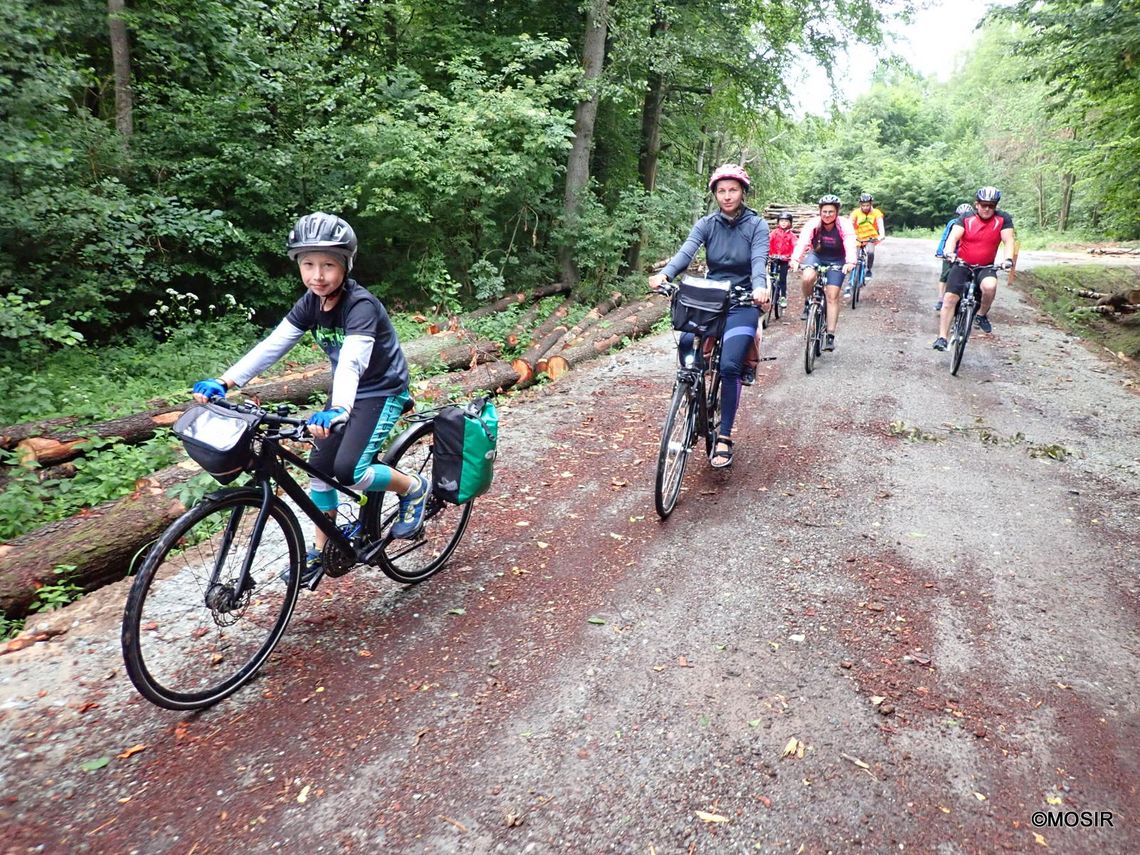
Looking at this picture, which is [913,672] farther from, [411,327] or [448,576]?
[411,327]

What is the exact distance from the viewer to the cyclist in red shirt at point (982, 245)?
8.75 meters

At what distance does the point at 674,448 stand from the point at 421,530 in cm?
209

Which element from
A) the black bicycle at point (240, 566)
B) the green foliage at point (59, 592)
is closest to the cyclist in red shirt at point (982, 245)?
the black bicycle at point (240, 566)

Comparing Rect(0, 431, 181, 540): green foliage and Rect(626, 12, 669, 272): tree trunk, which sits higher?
Rect(626, 12, 669, 272): tree trunk

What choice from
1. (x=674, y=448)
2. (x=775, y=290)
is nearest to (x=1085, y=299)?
(x=775, y=290)

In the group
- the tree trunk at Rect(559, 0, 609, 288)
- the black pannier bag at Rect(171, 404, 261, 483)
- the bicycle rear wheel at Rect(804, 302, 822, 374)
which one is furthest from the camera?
the tree trunk at Rect(559, 0, 609, 288)

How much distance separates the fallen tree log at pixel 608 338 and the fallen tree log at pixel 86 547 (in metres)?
6.15

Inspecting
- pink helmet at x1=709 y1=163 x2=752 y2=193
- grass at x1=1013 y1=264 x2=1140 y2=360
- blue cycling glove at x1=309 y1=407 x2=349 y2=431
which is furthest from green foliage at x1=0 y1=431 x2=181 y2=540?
grass at x1=1013 y1=264 x2=1140 y2=360

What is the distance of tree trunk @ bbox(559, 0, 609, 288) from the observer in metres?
13.7

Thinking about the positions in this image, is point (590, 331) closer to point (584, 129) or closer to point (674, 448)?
point (584, 129)

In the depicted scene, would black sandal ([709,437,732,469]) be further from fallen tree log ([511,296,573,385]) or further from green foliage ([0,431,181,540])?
green foliage ([0,431,181,540])

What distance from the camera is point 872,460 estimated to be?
6453mm

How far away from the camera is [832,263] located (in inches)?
384

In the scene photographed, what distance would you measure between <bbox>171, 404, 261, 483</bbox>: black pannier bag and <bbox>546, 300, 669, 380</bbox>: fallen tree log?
24.0 feet
